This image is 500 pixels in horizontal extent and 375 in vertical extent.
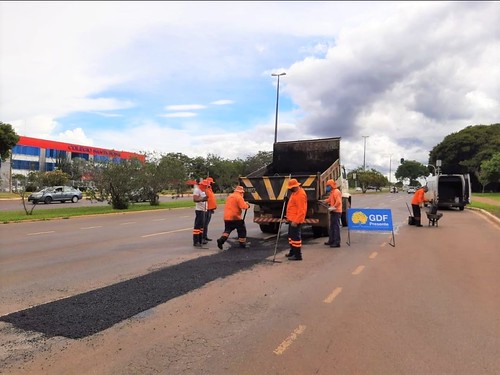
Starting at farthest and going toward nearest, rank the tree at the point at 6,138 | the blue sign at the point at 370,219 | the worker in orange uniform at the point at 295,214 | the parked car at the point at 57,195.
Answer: the tree at the point at 6,138
the parked car at the point at 57,195
the blue sign at the point at 370,219
the worker in orange uniform at the point at 295,214

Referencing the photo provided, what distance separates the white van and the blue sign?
18.0 meters

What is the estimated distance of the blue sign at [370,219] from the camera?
38.1 feet

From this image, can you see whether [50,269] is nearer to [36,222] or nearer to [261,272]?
[261,272]

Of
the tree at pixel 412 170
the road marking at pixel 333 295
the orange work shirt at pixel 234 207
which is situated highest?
the tree at pixel 412 170

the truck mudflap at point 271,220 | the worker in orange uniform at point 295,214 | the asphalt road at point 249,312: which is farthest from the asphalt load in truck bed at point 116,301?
the truck mudflap at point 271,220

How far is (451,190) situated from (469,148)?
53.9 meters

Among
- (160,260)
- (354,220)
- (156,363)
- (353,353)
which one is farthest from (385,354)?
(354,220)

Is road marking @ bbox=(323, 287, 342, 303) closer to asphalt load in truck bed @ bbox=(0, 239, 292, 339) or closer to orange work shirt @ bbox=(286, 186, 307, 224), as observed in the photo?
asphalt load in truck bed @ bbox=(0, 239, 292, 339)

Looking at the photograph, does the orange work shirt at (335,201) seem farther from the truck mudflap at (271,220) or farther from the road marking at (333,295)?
the road marking at (333,295)

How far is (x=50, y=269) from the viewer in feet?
26.9

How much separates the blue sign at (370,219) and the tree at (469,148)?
67.2 metres

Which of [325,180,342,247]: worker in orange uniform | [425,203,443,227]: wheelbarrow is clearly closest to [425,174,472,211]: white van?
[425,203,443,227]: wheelbarrow

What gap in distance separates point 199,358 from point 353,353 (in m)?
1.47

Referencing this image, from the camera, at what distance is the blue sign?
38.1 ft
